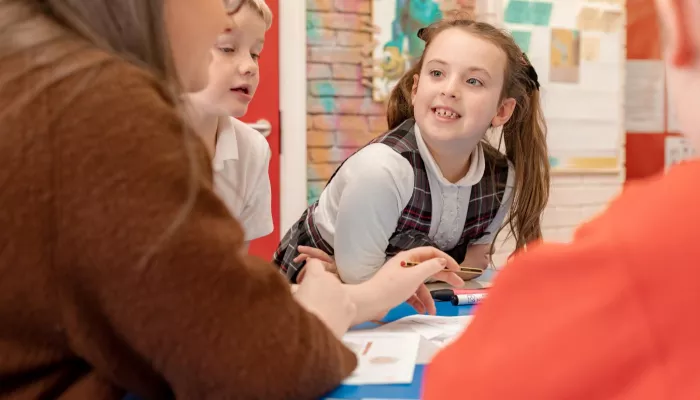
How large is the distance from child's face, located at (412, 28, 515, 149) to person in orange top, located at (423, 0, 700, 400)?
4.33 ft

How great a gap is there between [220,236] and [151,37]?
0.20 m

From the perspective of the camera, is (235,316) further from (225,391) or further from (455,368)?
(455,368)

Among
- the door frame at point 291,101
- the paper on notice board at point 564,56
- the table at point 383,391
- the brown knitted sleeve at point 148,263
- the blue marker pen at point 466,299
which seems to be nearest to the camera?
the brown knitted sleeve at point 148,263

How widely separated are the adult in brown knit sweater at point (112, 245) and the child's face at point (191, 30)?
74 mm

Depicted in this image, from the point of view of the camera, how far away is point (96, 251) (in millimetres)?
510

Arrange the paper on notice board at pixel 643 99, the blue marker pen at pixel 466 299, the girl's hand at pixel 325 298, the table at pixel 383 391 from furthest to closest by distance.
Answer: the paper on notice board at pixel 643 99 < the blue marker pen at pixel 466 299 < the girl's hand at pixel 325 298 < the table at pixel 383 391

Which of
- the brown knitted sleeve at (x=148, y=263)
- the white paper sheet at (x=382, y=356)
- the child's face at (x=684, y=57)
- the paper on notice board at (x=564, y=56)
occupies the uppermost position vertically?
the paper on notice board at (x=564, y=56)

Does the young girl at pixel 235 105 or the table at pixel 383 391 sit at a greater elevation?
the young girl at pixel 235 105

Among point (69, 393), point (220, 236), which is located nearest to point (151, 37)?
point (220, 236)

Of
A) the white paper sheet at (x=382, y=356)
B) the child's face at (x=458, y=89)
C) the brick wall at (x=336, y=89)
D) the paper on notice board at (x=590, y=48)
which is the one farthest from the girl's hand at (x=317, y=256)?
the paper on notice board at (x=590, y=48)

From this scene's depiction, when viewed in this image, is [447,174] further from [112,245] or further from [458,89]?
[112,245]

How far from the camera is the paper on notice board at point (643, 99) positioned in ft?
11.3

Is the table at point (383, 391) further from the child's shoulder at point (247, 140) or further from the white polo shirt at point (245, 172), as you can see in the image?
the child's shoulder at point (247, 140)

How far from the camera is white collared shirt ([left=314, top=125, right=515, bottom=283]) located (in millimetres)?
1570
